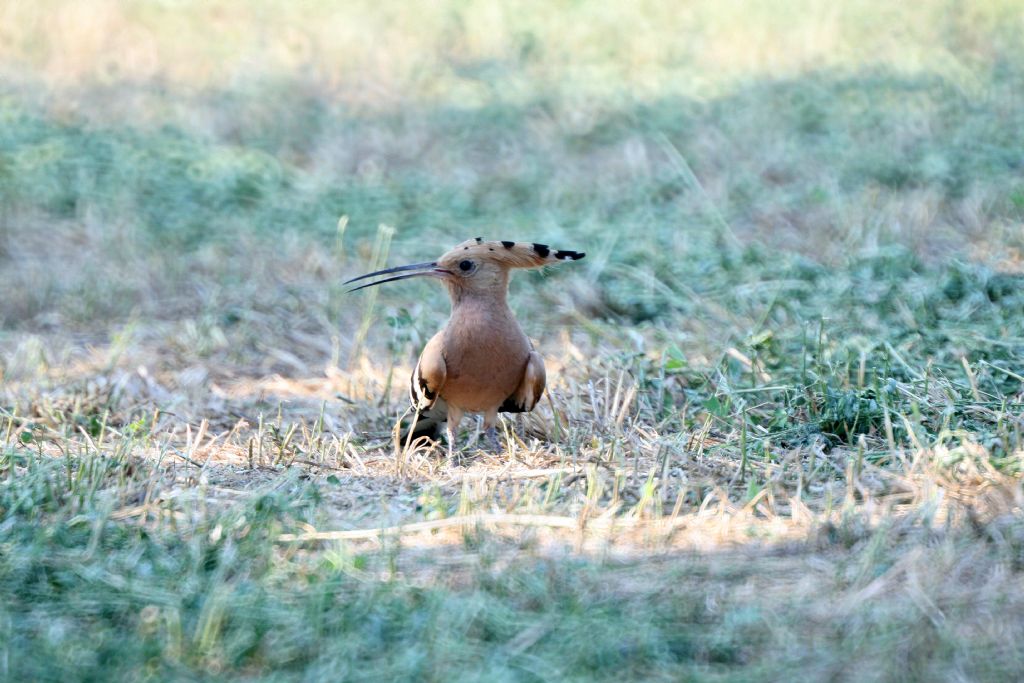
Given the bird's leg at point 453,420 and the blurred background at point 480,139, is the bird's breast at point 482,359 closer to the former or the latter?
the bird's leg at point 453,420

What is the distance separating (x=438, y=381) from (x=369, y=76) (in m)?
6.33

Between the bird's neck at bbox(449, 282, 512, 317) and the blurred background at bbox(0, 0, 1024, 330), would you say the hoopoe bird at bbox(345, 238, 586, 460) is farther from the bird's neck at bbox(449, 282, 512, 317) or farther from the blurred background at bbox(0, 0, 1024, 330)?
the blurred background at bbox(0, 0, 1024, 330)

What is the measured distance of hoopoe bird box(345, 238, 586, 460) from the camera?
4316 mm

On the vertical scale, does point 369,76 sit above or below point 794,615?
above

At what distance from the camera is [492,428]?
4512mm

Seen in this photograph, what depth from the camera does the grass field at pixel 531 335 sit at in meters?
2.94

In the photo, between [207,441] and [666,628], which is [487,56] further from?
[666,628]

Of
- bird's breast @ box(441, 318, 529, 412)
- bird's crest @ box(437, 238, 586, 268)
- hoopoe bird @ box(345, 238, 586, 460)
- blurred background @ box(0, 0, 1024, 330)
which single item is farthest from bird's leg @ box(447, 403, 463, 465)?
blurred background @ box(0, 0, 1024, 330)

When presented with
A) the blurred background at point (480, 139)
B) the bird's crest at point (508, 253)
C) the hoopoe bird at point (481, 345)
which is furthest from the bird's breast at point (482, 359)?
the blurred background at point (480, 139)

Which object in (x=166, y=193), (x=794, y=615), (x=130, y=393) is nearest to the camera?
(x=794, y=615)

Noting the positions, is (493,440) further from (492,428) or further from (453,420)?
(453,420)

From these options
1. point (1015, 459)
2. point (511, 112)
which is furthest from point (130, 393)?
point (511, 112)

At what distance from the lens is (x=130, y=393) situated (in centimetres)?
→ 539

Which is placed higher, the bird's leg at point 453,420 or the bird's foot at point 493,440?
the bird's leg at point 453,420
